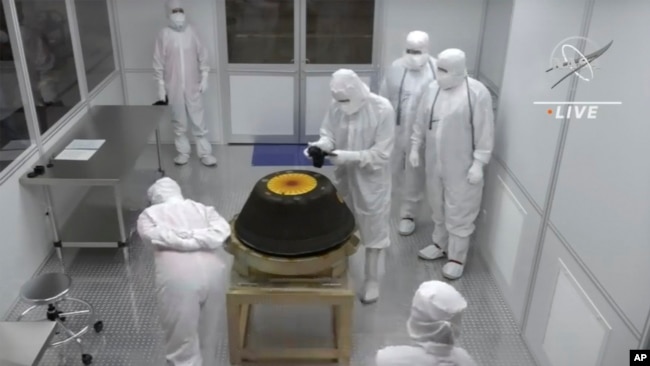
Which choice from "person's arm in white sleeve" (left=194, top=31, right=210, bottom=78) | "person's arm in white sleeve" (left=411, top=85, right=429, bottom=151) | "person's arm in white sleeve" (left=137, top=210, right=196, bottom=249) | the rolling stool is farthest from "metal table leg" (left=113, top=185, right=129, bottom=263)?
"person's arm in white sleeve" (left=411, top=85, right=429, bottom=151)

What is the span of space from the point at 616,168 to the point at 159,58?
11.3ft

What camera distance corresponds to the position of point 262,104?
16.5 feet

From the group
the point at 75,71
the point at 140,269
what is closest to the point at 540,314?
the point at 140,269

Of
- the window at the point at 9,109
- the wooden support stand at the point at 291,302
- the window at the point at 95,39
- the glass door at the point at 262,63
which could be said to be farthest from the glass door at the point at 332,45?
the wooden support stand at the point at 291,302

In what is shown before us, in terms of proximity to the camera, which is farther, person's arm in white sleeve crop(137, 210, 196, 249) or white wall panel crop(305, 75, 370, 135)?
white wall panel crop(305, 75, 370, 135)

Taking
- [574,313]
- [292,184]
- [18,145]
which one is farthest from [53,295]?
[574,313]

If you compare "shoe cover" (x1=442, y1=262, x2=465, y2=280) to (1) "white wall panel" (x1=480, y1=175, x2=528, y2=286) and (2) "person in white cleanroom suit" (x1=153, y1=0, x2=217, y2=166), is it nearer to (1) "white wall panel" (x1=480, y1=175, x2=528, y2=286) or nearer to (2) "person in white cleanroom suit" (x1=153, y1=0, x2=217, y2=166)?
(1) "white wall panel" (x1=480, y1=175, x2=528, y2=286)

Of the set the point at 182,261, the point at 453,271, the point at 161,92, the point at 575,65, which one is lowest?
the point at 453,271

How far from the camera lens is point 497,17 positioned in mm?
4418

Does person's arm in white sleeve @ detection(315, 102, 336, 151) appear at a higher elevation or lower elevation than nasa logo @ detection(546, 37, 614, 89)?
lower

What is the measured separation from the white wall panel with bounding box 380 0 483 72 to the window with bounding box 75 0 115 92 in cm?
226

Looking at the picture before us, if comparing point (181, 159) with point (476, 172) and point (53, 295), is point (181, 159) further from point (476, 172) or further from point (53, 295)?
point (476, 172)

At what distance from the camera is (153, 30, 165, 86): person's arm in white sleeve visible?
14.3 ft

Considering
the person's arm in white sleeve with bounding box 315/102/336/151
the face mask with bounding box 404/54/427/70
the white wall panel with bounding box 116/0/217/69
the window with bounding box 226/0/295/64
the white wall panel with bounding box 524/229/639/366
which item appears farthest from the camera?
the window with bounding box 226/0/295/64
